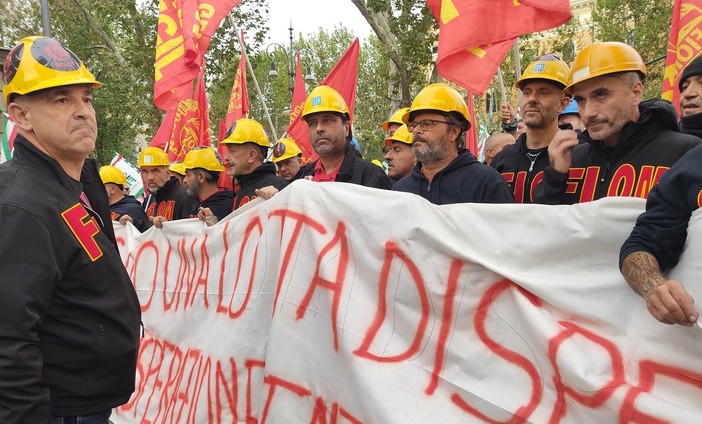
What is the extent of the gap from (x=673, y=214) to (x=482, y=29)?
2470mm

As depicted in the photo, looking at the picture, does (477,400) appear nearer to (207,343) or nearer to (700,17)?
(207,343)

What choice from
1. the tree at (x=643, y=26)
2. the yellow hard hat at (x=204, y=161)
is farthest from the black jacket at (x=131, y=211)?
the tree at (x=643, y=26)

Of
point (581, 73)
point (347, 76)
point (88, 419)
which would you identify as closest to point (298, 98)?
point (347, 76)

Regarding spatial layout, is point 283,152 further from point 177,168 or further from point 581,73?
point 581,73

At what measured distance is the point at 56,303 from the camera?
2082 millimetres

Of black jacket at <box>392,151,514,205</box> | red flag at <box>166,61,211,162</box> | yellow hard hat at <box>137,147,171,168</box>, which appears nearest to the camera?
black jacket at <box>392,151,514,205</box>

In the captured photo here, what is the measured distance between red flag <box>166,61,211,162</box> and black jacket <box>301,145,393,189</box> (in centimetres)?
498

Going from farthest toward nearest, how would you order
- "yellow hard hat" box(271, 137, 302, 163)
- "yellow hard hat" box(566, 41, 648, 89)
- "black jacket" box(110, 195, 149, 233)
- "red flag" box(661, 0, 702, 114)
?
"yellow hard hat" box(271, 137, 302, 163) < "black jacket" box(110, 195, 149, 233) < "red flag" box(661, 0, 702, 114) < "yellow hard hat" box(566, 41, 648, 89)

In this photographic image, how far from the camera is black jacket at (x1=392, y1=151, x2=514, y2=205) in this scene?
135 inches

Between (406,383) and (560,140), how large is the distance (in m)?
1.53

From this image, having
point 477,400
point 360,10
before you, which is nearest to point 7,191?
point 477,400

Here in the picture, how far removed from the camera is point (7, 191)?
2.01m

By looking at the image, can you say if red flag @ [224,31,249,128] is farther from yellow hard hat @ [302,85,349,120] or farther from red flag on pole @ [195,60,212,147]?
yellow hard hat @ [302,85,349,120]

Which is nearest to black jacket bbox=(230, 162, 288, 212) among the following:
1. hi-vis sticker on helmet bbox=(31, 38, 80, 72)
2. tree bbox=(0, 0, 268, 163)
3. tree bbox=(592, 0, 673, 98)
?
hi-vis sticker on helmet bbox=(31, 38, 80, 72)
